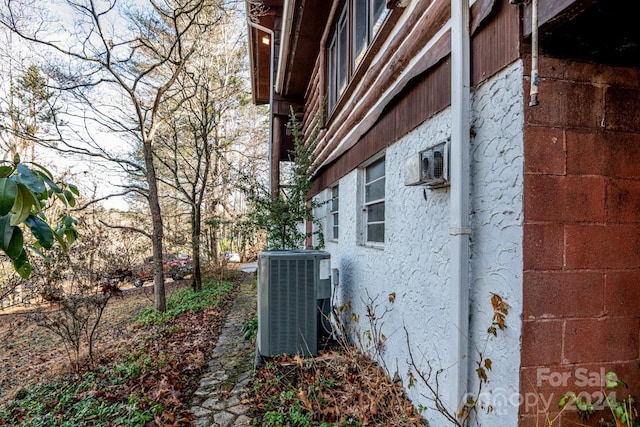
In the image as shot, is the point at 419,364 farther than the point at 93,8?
No

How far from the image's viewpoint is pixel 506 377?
158 cm

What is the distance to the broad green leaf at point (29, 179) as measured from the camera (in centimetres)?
124

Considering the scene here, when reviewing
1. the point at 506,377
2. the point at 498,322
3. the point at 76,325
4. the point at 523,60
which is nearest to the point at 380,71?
the point at 523,60

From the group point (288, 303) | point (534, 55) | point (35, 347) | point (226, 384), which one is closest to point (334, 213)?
point (288, 303)

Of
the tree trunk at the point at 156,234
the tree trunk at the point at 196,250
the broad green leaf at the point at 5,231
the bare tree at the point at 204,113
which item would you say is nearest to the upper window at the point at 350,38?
the broad green leaf at the point at 5,231

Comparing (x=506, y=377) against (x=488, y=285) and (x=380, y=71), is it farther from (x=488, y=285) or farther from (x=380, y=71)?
(x=380, y=71)

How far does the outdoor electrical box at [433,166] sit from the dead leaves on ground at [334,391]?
156 cm

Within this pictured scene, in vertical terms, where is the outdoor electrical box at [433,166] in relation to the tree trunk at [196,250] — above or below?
above

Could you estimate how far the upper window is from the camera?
357 centimetres

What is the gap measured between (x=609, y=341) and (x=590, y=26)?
4.53ft

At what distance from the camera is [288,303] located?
3520 millimetres

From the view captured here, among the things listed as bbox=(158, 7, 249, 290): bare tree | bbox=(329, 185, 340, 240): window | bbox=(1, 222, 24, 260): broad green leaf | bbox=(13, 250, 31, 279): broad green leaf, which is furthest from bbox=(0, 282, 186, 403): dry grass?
bbox=(1, 222, 24, 260): broad green leaf

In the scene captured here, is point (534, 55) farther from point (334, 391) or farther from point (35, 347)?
point (35, 347)

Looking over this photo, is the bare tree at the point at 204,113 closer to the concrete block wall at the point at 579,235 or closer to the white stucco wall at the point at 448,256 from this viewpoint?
the white stucco wall at the point at 448,256
